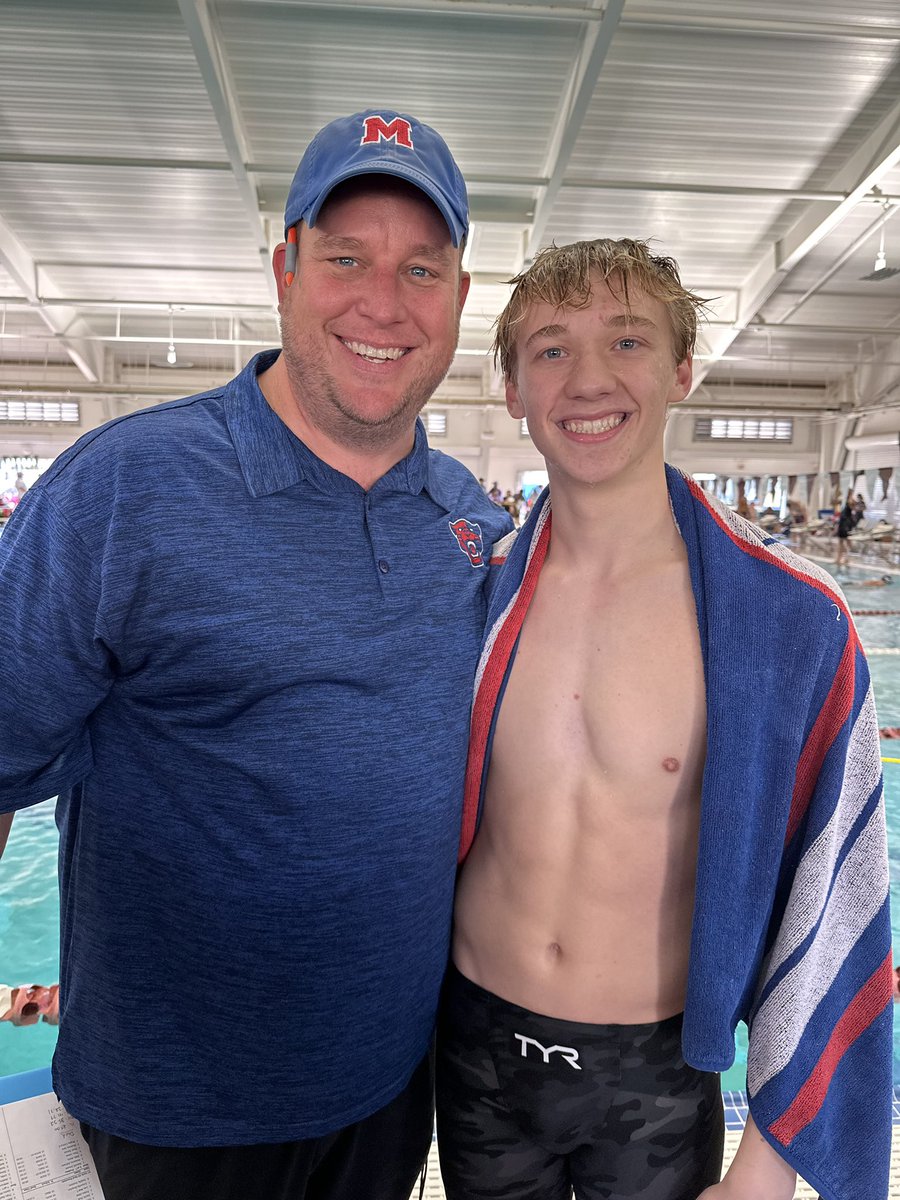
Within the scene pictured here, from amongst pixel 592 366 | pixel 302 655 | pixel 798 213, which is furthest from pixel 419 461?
pixel 798 213

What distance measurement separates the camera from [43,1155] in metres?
1.41

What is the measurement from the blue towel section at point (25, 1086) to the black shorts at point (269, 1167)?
19cm

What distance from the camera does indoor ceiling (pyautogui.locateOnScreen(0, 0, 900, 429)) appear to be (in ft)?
28.2

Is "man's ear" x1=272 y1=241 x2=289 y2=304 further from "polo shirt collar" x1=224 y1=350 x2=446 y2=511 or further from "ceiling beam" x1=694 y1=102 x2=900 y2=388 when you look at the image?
"ceiling beam" x1=694 y1=102 x2=900 y2=388

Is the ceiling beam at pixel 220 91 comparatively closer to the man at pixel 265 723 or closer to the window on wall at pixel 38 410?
the man at pixel 265 723

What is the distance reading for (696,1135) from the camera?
5.18 ft

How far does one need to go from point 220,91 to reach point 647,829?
10.00 m

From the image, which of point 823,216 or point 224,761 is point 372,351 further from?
point 823,216

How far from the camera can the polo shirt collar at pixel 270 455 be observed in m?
1.42

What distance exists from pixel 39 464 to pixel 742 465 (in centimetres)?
2200

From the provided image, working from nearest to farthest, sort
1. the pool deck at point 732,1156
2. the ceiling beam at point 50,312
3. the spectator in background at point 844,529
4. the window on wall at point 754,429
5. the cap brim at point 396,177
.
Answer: the cap brim at point 396,177 < the pool deck at point 732,1156 < the ceiling beam at point 50,312 < the spectator in background at point 844,529 < the window on wall at point 754,429

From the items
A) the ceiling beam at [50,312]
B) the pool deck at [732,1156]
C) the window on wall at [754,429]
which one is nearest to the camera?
the pool deck at [732,1156]

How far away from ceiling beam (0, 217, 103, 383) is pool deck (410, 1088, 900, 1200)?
1563cm

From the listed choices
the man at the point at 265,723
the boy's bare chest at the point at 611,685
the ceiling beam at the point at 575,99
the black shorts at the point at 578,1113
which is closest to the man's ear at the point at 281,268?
the man at the point at 265,723
